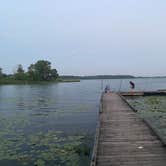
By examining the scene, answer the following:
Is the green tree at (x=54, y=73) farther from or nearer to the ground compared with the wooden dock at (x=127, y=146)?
farther from the ground

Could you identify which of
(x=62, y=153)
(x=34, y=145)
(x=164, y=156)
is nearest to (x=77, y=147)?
(x=62, y=153)

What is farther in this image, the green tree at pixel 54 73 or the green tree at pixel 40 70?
the green tree at pixel 54 73

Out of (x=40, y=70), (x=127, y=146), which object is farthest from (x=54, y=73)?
(x=127, y=146)

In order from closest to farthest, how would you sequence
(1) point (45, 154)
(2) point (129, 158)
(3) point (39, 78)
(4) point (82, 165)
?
1. (2) point (129, 158)
2. (4) point (82, 165)
3. (1) point (45, 154)
4. (3) point (39, 78)

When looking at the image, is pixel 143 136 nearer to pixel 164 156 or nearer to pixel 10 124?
pixel 164 156

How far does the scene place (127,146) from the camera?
1184 centimetres

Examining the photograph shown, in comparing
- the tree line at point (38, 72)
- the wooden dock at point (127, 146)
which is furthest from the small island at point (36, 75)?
the wooden dock at point (127, 146)

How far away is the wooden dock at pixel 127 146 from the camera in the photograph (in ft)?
33.0

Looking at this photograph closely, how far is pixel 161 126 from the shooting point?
18766 millimetres

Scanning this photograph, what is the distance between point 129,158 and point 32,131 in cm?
922

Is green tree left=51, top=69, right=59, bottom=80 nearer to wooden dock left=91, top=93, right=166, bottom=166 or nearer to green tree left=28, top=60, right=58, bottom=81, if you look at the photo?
green tree left=28, top=60, right=58, bottom=81

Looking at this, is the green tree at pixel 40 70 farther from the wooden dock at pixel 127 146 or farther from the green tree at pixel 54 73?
the wooden dock at pixel 127 146

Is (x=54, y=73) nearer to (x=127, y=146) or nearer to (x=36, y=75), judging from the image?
(x=36, y=75)

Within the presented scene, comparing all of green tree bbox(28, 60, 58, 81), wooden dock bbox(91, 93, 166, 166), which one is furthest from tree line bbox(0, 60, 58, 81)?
wooden dock bbox(91, 93, 166, 166)
